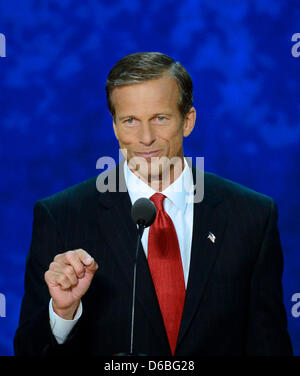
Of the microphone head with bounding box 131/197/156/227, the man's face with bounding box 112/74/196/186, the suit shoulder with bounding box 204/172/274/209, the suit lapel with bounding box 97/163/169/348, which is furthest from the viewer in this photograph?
the suit shoulder with bounding box 204/172/274/209

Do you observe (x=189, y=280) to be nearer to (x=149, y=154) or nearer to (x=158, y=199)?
(x=158, y=199)

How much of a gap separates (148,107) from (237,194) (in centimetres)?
42

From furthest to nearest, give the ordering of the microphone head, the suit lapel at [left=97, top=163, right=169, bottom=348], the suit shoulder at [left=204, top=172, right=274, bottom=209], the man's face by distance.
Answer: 1. the suit shoulder at [left=204, top=172, right=274, bottom=209]
2. the man's face
3. the suit lapel at [left=97, top=163, right=169, bottom=348]
4. the microphone head

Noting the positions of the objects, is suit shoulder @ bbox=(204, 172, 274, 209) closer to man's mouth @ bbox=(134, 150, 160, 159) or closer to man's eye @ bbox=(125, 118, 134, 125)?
man's mouth @ bbox=(134, 150, 160, 159)

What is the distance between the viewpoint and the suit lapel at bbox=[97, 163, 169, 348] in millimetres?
1706

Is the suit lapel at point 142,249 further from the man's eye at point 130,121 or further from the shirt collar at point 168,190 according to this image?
the man's eye at point 130,121

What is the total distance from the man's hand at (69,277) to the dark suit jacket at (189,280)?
176 mm

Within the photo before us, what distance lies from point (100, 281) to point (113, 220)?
188 mm

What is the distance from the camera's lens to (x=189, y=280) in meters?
1.76

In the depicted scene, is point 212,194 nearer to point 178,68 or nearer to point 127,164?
point 127,164

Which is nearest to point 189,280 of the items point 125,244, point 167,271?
point 167,271

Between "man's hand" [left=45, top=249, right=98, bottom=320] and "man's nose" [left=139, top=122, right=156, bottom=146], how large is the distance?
0.50 meters

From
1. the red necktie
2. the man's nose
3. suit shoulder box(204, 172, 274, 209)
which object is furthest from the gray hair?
the red necktie

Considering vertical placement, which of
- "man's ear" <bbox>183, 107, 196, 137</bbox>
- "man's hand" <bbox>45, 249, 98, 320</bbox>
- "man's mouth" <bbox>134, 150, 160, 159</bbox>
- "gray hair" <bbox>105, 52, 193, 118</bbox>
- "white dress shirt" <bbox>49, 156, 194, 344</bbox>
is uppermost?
"gray hair" <bbox>105, 52, 193, 118</bbox>
